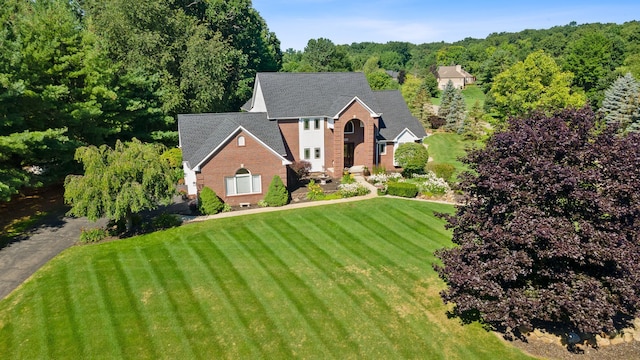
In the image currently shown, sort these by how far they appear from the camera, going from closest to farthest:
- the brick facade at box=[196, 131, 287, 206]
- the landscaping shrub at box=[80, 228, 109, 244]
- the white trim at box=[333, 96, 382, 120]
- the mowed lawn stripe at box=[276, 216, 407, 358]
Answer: the mowed lawn stripe at box=[276, 216, 407, 358] → the landscaping shrub at box=[80, 228, 109, 244] → the brick facade at box=[196, 131, 287, 206] → the white trim at box=[333, 96, 382, 120]

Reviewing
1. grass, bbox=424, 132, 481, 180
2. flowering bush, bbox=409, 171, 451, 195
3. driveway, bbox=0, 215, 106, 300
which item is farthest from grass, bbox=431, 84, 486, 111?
driveway, bbox=0, 215, 106, 300

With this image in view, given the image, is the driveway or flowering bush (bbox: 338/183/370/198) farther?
flowering bush (bbox: 338/183/370/198)

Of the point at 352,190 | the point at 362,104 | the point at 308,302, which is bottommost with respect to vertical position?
the point at 308,302

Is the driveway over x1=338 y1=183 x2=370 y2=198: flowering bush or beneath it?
beneath

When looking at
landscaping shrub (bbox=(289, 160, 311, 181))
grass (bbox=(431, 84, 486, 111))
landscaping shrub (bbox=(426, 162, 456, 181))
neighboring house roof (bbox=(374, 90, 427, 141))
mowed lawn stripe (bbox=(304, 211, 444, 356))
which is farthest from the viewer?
grass (bbox=(431, 84, 486, 111))

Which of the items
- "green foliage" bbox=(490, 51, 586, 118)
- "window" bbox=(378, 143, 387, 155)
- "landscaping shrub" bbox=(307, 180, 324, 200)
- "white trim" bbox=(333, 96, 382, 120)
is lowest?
"landscaping shrub" bbox=(307, 180, 324, 200)

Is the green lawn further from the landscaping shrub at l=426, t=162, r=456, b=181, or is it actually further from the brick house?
the landscaping shrub at l=426, t=162, r=456, b=181

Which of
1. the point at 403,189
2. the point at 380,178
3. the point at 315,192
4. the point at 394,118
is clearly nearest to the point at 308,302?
the point at 315,192

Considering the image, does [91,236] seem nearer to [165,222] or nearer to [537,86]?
[165,222]
